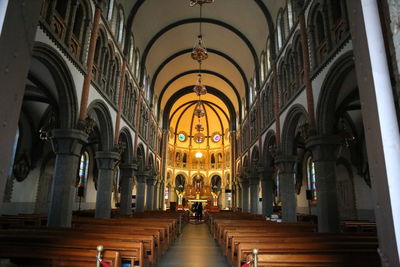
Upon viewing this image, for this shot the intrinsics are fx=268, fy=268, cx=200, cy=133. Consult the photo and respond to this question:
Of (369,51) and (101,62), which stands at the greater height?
(101,62)

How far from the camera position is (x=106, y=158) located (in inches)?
527

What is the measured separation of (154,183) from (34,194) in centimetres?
1138

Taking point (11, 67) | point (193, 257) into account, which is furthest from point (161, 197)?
point (11, 67)

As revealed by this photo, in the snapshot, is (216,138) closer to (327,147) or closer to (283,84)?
(283,84)

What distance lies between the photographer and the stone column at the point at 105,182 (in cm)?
1303

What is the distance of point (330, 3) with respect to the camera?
9711 millimetres

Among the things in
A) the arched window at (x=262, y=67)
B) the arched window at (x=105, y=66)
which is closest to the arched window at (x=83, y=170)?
the arched window at (x=105, y=66)

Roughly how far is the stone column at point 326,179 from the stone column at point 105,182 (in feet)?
30.6

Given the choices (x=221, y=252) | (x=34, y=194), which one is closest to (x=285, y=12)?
(x=221, y=252)

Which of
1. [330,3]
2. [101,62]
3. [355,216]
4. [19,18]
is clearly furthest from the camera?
[355,216]

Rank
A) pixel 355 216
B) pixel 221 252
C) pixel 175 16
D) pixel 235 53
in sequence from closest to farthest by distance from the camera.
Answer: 1. pixel 221 252
2. pixel 355 216
3. pixel 175 16
4. pixel 235 53

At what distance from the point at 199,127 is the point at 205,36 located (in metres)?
9.56

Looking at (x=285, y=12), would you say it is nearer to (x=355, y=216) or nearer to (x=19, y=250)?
(x=355, y=216)

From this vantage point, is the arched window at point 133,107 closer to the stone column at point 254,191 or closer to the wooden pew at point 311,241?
the stone column at point 254,191
